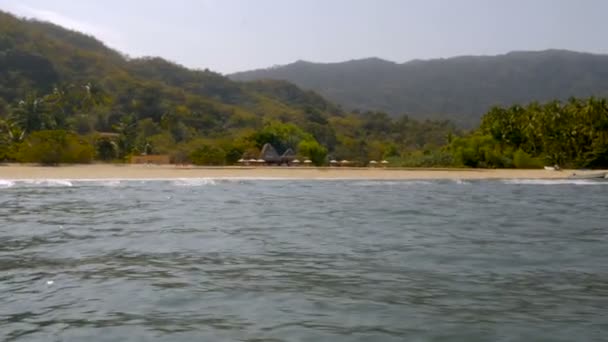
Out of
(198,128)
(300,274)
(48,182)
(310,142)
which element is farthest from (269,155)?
(300,274)

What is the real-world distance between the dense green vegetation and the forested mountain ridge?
161 millimetres

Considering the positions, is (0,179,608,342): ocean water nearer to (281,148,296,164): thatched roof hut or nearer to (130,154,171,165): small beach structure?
(130,154,171,165): small beach structure

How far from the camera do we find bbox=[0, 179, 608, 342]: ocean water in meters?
7.78

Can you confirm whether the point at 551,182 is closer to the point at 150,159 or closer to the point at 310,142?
the point at 310,142

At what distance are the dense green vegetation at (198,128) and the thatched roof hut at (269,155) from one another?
110 cm

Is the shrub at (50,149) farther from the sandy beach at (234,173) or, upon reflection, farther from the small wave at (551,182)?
the small wave at (551,182)

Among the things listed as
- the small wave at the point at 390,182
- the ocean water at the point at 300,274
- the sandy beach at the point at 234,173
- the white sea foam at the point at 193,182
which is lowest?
the ocean water at the point at 300,274

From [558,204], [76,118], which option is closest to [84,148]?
[76,118]

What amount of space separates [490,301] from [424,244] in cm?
539

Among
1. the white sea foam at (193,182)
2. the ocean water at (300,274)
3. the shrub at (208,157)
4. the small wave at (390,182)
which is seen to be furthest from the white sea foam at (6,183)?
the shrub at (208,157)

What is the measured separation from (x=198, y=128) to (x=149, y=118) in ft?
19.7

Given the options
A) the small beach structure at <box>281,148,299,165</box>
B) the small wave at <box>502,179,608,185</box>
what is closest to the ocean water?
the small wave at <box>502,179,608,185</box>

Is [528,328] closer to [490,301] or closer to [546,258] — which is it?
[490,301]

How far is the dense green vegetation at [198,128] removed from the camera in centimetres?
5862
